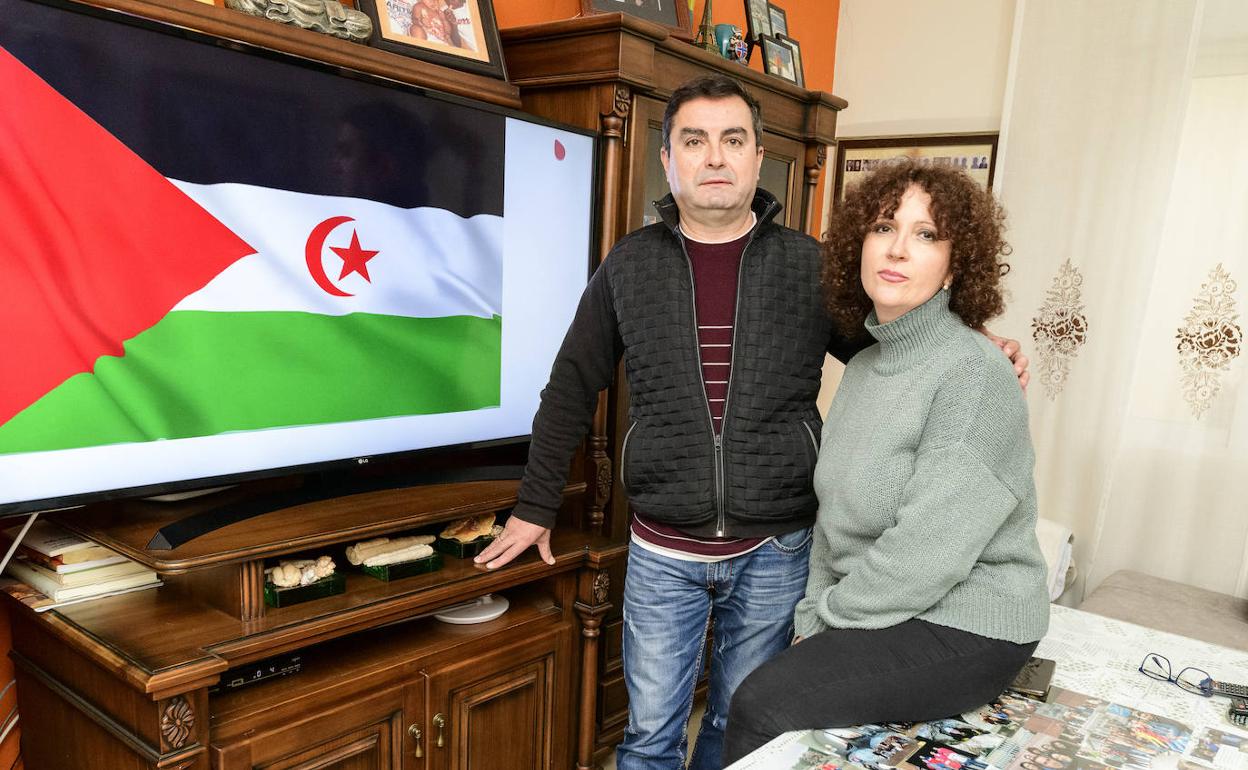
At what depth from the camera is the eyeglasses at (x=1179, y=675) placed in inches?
55.0

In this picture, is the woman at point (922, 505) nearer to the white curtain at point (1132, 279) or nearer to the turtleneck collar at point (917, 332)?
the turtleneck collar at point (917, 332)

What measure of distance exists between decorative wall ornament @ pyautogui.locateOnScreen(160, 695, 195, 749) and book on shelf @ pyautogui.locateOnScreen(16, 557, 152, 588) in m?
0.33

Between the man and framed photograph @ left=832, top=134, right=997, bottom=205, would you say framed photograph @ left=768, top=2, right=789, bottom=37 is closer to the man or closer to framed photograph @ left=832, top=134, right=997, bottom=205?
framed photograph @ left=832, top=134, right=997, bottom=205

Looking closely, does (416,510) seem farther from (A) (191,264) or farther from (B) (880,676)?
(B) (880,676)

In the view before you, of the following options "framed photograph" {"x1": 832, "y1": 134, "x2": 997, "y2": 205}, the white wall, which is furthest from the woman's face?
the white wall

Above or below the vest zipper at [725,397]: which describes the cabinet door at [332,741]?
below

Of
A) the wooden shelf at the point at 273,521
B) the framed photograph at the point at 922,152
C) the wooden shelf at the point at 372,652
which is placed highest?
the framed photograph at the point at 922,152

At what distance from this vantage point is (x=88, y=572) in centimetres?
147

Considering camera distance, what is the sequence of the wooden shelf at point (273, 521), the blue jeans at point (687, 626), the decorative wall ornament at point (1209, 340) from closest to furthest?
the wooden shelf at point (273, 521)
the blue jeans at point (687, 626)
the decorative wall ornament at point (1209, 340)

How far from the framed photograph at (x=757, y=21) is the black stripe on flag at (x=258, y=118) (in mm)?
1238

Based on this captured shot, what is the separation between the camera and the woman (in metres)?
1.17

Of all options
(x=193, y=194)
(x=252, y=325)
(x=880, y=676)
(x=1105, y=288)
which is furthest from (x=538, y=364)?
(x=1105, y=288)

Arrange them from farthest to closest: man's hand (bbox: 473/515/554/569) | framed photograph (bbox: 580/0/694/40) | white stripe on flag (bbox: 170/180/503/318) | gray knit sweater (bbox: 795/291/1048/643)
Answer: framed photograph (bbox: 580/0/694/40) < man's hand (bbox: 473/515/554/569) < white stripe on flag (bbox: 170/180/503/318) < gray knit sweater (bbox: 795/291/1048/643)

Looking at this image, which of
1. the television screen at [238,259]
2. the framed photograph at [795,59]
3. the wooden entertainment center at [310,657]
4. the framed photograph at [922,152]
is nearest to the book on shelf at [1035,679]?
the wooden entertainment center at [310,657]
